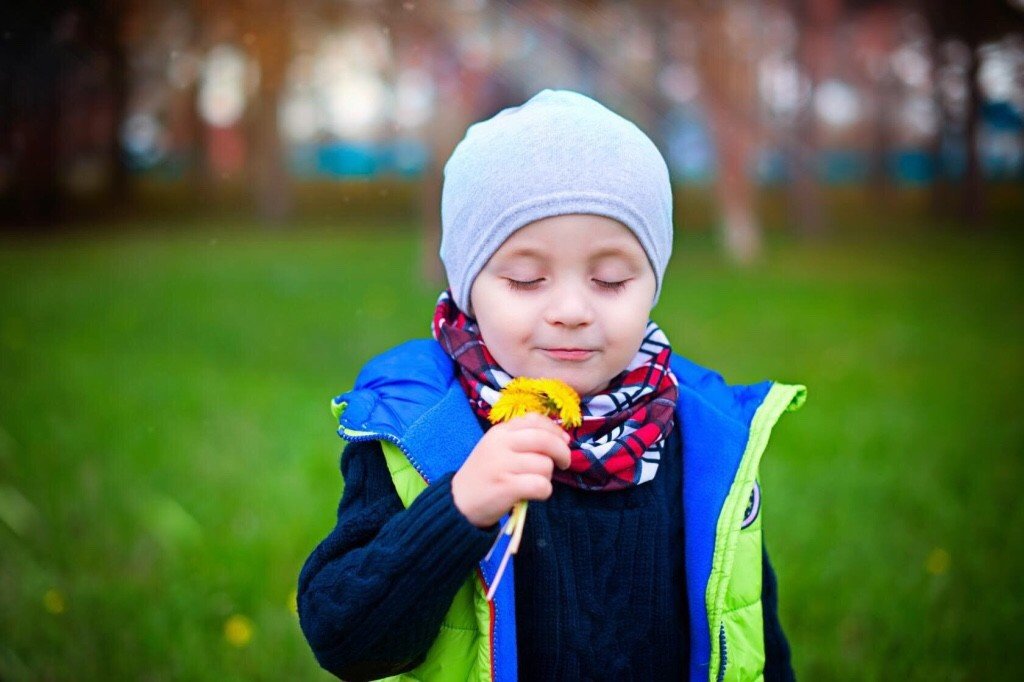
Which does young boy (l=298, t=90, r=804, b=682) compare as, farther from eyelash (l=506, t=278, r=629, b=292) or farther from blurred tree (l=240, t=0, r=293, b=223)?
blurred tree (l=240, t=0, r=293, b=223)

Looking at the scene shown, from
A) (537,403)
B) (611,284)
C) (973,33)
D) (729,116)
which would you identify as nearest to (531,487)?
(537,403)

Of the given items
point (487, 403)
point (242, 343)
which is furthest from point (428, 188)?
point (487, 403)

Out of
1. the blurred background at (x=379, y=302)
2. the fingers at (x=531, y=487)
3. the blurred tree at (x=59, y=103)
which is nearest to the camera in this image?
the fingers at (x=531, y=487)

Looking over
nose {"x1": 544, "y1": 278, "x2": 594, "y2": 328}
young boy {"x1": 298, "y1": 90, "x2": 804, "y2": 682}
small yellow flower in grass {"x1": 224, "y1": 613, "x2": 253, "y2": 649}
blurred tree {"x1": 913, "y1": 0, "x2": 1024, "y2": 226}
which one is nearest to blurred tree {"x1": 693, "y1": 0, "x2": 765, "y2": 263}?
blurred tree {"x1": 913, "y1": 0, "x2": 1024, "y2": 226}

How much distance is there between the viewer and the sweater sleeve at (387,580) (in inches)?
55.9

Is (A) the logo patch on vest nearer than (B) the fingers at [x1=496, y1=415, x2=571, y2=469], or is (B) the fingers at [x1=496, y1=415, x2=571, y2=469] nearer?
(B) the fingers at [x1=496, y1=415, x2=571, y2=469]

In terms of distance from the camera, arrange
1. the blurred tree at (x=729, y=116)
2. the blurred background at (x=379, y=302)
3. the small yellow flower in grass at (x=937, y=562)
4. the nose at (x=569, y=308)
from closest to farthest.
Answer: the nose at (x=569, y=308), the blurred background at (x=379, y=302), the small yellow flower in grass at (x=937, y=562), the blurred tree at (x=729, y=116)

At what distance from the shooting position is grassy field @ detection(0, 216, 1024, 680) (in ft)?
9.69

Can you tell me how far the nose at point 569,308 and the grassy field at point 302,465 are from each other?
163cm

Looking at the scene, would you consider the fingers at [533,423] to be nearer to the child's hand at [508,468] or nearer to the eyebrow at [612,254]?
the child's hand at [508,468]

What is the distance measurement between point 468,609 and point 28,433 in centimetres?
389

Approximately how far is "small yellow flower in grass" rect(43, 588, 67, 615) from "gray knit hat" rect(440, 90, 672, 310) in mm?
2032

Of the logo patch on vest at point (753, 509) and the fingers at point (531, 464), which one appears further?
the logo patch on vest at point (753, 509)

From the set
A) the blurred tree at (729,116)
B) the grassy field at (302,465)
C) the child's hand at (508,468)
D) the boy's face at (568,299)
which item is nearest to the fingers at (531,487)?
the child's hand at (508,468)
